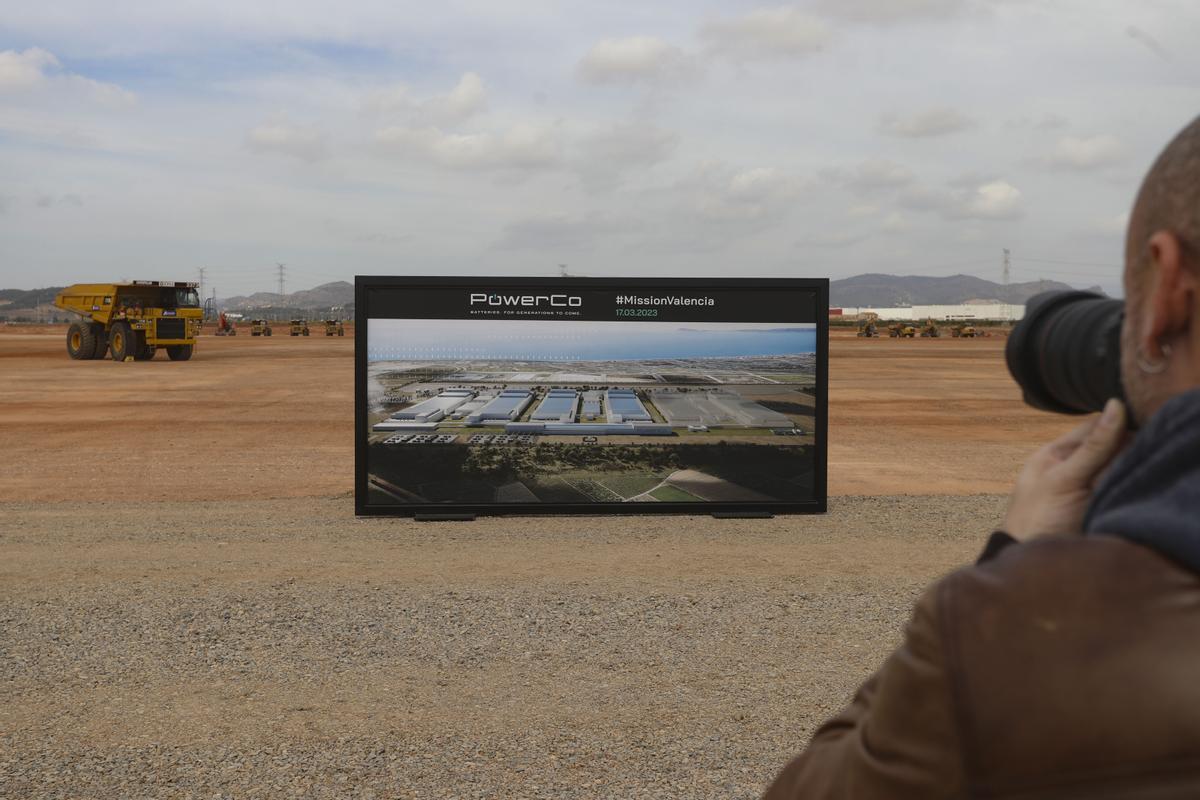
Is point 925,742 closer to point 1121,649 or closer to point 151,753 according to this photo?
point 1121,649

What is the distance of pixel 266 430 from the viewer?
20.7 meters

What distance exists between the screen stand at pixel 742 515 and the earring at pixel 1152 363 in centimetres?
990

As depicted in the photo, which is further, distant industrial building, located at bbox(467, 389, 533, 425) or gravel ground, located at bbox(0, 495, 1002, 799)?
distant industrial building, located at bbox(467, 389, 533, 425)

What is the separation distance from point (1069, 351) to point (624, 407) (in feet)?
30.9

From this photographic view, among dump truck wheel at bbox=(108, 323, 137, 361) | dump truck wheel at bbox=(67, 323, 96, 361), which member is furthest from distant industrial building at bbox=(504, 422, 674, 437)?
dump truck wheel at bbox=(67, 323, 96, 361)

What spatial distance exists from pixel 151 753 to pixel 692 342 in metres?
7.08

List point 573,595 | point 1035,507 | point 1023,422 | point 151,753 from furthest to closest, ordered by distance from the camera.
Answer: point 1023,422, point 573,595, point 151,753, point 1035,507

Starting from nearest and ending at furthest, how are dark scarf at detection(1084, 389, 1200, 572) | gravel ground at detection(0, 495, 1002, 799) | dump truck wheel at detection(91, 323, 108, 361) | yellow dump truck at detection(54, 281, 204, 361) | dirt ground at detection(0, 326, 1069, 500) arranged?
dark scarf at detection(1084, 389, 1200, 572), gravel ground at detection(0, 495, 1002, 799), dirt ground at detection(0, 326, 1069, 500), yellow dump truck at detection(54, 281, 204, 361), dump truck wheel at detection(91, 323, 108, 361)

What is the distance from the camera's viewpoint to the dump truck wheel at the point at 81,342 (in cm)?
3953

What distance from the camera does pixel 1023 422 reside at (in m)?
23.2

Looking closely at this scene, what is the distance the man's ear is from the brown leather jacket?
0.25 metres

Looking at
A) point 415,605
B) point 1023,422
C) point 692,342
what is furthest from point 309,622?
point 1023,422

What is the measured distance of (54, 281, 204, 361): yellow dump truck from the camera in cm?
3822

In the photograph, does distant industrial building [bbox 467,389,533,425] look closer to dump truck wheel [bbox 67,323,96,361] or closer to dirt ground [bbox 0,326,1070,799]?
dirt ground [bbox 0,326,1070,799]
